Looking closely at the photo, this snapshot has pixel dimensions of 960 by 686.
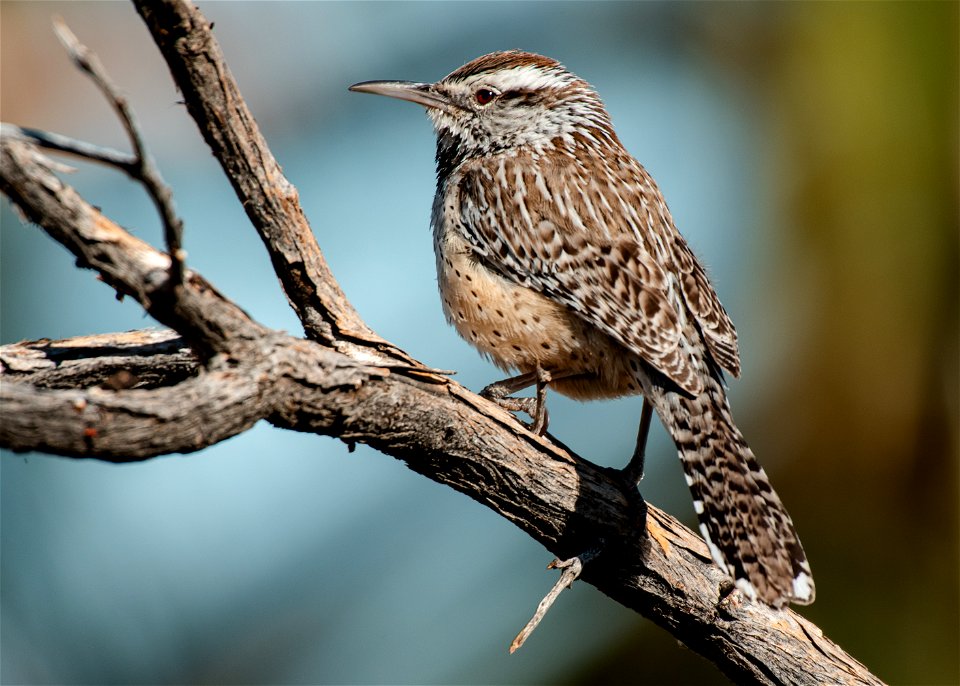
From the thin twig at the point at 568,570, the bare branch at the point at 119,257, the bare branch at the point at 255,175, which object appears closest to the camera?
the bare branch at the point at 119,257

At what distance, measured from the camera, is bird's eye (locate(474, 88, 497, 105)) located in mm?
3846

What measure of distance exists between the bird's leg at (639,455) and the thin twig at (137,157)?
1.65m

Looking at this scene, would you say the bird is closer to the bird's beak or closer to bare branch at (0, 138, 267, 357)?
the bird's beak

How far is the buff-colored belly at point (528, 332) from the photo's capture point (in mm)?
3186

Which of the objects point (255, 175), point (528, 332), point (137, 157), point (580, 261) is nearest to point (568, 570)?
point (528, 332)

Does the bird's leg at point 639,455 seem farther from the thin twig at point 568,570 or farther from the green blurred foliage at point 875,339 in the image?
the green blurred foliage at point 875,339

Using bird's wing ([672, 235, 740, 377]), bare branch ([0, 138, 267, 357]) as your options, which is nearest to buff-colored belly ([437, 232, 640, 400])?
bird's wing ([672, 235, 740, 377])

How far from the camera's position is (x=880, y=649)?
15.9 feet

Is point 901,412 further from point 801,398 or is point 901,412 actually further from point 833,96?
point 833,96

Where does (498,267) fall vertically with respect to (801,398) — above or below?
above

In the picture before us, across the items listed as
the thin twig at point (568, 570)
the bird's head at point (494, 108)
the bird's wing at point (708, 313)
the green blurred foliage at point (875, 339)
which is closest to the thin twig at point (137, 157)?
the thin twig at point (568, 570)

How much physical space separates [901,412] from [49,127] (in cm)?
499

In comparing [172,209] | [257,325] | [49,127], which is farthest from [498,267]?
[49,127]

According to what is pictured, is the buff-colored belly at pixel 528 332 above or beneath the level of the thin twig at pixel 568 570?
above
